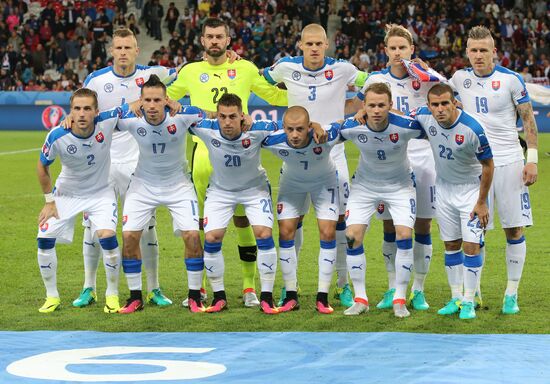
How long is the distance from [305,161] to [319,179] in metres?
0.22

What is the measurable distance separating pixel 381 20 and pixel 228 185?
24998 mm

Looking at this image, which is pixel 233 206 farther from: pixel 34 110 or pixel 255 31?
pixel 255 31

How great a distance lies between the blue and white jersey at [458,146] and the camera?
321 inches

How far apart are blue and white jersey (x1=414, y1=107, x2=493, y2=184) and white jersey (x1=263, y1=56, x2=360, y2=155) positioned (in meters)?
0.99

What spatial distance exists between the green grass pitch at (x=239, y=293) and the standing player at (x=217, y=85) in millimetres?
542

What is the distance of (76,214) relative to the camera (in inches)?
348

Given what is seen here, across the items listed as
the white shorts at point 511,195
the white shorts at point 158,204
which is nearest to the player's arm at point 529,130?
the white shorts at point 511,195

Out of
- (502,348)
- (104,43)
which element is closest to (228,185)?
(502,348)

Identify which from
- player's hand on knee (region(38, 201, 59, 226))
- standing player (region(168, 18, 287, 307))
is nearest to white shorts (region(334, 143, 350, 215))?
standing player (region(168, 18, 287, 307))

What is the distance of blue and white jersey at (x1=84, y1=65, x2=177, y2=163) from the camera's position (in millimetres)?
9461

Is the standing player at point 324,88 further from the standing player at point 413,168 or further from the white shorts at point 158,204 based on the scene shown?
the white shorts at point 158,204

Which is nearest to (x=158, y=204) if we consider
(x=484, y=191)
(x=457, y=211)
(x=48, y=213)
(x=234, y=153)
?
(x=234, y=153)

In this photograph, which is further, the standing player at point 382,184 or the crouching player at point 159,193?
the crouching player at point 159,193

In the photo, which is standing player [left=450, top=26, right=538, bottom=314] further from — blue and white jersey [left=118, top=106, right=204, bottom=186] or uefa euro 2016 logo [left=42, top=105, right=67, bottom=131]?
uefa euro 2016 logo [left=42, top=105, right=67, bottom=131]
